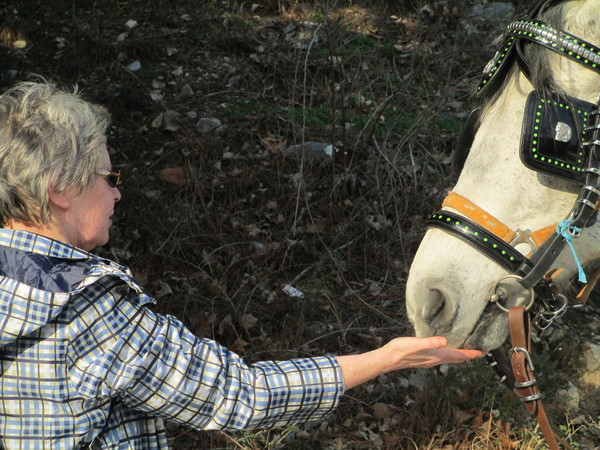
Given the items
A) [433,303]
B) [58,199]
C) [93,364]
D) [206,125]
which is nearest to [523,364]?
[433,303]

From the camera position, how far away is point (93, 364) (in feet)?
5.26

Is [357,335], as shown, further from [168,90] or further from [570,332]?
[168,90]

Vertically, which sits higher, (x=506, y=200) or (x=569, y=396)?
(x=506, y=200)

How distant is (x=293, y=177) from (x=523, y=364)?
2.63 m

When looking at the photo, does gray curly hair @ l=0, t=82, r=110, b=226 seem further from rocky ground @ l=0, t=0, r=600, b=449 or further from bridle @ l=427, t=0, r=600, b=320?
rocky ground @ l=0, t=0, r=600, b=449

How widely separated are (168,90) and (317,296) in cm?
249

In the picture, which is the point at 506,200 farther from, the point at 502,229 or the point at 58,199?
the point at 58,199

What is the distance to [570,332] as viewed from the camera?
3.77 metres

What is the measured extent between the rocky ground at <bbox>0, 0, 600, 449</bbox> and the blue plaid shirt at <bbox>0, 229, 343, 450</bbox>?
113 centimetres

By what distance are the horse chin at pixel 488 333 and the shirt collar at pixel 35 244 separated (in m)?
1.28

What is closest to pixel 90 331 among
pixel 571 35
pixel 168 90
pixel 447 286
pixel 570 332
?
pixel 447 286

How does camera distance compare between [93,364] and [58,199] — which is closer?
[93,364]

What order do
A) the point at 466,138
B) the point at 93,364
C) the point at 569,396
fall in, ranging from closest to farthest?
the point at 93,364 → the point at 466,138 → the point at 569,396

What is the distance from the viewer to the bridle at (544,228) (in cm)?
201
